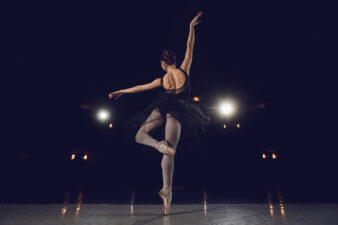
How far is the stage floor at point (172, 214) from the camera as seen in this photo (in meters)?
2.27

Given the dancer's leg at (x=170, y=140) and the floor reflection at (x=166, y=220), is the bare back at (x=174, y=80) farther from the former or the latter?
the floor reflection at (x=166, y=220)

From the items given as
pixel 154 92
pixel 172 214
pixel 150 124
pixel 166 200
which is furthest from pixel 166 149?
pixel 154 92

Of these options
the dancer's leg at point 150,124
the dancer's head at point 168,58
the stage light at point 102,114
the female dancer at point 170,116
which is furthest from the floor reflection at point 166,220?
the stage light at point 102,114

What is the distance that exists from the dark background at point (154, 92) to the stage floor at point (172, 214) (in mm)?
1749

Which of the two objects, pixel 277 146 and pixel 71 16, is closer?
pixel 71 16

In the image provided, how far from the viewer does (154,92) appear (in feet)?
24.2

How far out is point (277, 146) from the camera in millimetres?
8445

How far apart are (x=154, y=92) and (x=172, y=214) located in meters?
5.03

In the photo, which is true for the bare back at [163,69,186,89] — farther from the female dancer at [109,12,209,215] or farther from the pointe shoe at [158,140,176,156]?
the pointe shoe at [158,140,176,156]
